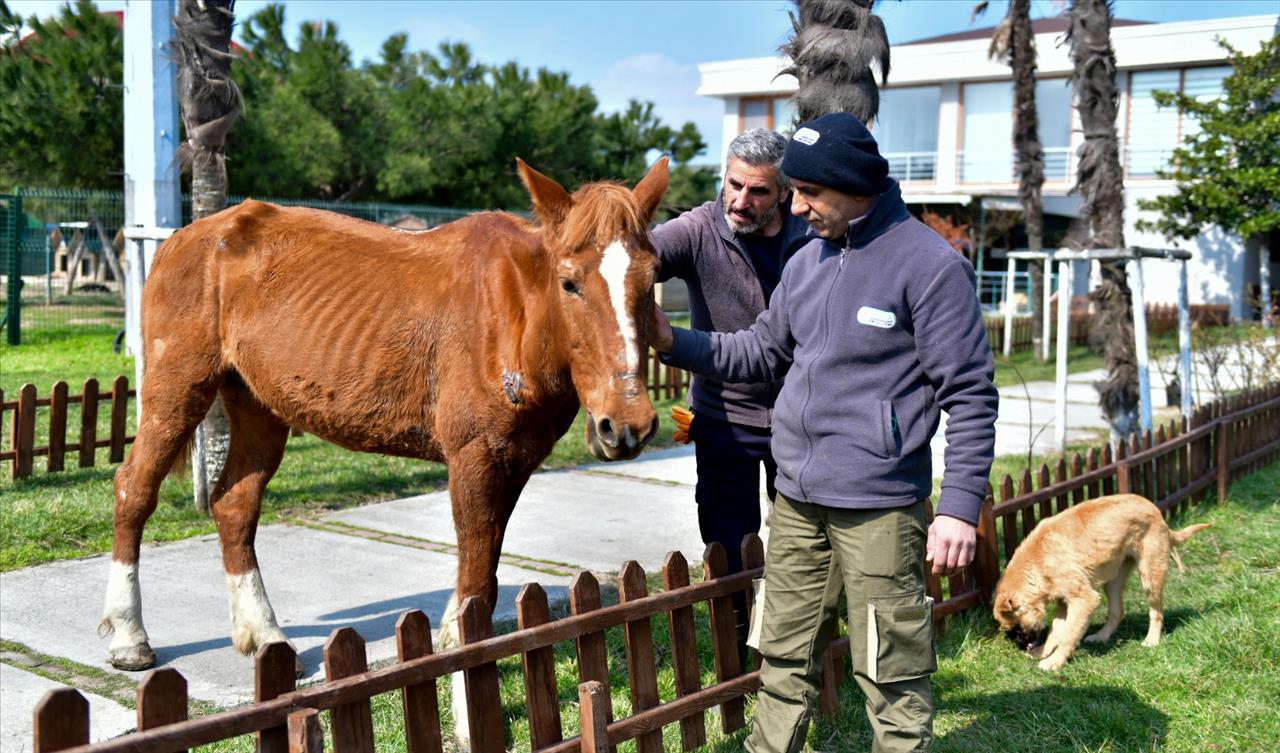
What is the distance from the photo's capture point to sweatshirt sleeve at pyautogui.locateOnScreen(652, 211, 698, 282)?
13.7 feet

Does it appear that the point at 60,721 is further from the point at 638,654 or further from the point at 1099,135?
the point at 1099,135

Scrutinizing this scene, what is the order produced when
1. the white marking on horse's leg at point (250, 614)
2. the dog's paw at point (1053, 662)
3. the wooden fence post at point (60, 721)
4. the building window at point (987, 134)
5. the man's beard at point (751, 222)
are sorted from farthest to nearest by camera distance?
the building window at point (987, 134)
the dog's paw at point (1053, 662)
the white marking on horse's leg at point (250, 614)
the man's beard at point (751, 222)
the wooden fence post at point (60, 721)

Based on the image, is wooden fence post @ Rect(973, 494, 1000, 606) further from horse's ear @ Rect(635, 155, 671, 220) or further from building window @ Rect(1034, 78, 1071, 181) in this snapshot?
building window @ Rect(1034, 78, 1071, 181)

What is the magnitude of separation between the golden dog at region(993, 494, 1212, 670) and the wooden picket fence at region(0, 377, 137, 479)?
6.61 m

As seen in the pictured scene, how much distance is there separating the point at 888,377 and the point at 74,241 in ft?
96.0

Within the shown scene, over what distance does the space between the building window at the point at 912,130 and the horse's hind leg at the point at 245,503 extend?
110 ft

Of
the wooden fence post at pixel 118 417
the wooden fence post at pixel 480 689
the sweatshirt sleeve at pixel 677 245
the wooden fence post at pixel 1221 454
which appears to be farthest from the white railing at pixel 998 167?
the wooden fence post at pixel 480 689

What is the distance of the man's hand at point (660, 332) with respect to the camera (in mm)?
3613

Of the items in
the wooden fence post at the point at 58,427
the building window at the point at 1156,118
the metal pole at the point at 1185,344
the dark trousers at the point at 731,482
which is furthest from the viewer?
the building window at the point at 1156,118

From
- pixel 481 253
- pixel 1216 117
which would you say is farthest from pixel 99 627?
pixel 1216 117

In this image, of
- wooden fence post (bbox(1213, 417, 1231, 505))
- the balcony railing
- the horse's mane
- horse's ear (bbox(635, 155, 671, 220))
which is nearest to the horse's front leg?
the horse's mane

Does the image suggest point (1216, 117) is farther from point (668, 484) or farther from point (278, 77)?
Result: point (278, 77)

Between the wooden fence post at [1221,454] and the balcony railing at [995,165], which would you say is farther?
the balcony railing at [995,165]

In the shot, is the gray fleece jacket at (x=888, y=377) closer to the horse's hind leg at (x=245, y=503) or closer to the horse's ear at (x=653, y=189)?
the horse's ear at (x=653, y=189)
